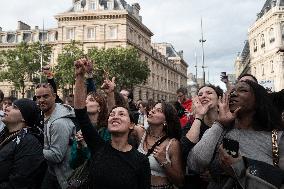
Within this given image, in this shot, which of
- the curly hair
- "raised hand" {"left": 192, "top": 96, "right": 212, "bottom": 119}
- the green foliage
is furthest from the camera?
the green foliage

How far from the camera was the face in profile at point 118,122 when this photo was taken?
366 centimetres

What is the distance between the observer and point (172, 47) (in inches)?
3789

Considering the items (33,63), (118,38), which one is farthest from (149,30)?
(33,63)

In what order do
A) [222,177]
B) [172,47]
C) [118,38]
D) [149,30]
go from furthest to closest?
[172,47]
[149,30]
[118,38]
[222,177]

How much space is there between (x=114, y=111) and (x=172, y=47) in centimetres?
9364

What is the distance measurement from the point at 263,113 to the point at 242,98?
227 millimetres

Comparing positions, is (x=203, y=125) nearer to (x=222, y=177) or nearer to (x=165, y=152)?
(x=165, y=152)

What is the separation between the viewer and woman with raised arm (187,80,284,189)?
2861mm

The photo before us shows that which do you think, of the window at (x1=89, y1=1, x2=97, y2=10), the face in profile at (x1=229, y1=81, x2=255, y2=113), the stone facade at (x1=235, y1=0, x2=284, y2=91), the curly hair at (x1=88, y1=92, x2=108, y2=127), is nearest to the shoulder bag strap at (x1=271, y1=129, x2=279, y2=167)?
the face in profile at (x1=229, y1=81, x2=255, y2=113)

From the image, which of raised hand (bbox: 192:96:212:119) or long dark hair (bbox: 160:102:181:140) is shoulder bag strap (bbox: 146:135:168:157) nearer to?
long dark hair (bbox: 160:102:181:140)

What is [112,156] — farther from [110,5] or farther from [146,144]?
[110,5]

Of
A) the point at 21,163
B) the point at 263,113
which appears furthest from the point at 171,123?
the point at 21,163

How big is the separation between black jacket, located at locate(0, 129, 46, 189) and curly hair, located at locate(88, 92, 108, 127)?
0.85 meters

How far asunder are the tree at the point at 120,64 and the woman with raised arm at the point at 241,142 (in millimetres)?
38298
